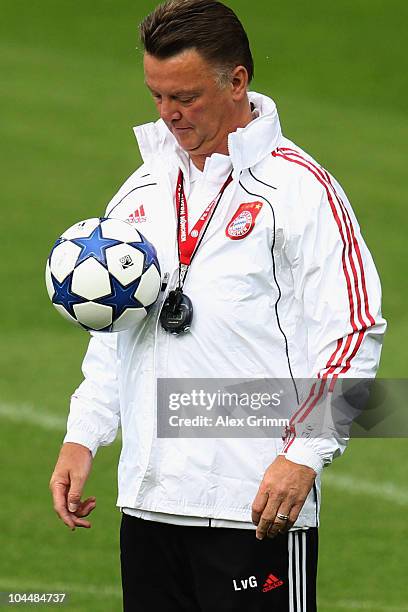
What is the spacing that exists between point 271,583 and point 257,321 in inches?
31.5

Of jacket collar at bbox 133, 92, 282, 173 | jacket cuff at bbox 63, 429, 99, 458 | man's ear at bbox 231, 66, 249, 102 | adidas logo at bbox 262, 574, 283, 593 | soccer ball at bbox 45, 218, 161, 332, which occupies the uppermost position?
man's ear at bbox 231, 66, 249, 102

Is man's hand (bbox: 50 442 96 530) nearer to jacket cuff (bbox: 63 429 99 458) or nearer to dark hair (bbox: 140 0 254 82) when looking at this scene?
jacket cuff (bbox: 63 429 99 458)

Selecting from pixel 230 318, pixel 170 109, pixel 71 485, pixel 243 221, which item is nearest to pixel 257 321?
pixel 230 318

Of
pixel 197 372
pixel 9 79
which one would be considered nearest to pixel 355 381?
pixel 197 372

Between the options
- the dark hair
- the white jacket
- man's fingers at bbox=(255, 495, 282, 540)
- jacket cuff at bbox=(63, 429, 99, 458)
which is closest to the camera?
man's fingers at bbox=(255, 495, 282, 540)

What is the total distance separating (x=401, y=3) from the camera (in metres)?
29.7

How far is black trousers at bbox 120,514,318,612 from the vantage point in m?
4.21

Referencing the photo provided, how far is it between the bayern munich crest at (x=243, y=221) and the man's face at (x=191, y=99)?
280 millimetres

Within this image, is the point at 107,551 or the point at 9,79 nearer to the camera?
the point at 107,551

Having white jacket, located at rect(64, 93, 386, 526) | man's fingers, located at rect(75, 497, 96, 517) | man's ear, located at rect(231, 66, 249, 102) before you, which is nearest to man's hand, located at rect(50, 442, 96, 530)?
man's fingers, located at rect(75, 497, 96, 517)

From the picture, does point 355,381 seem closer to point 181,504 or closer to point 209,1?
point 181,504

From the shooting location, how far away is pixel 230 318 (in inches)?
164

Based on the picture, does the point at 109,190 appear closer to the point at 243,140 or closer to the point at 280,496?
the point at 243,140

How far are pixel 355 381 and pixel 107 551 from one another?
4.01 metres
